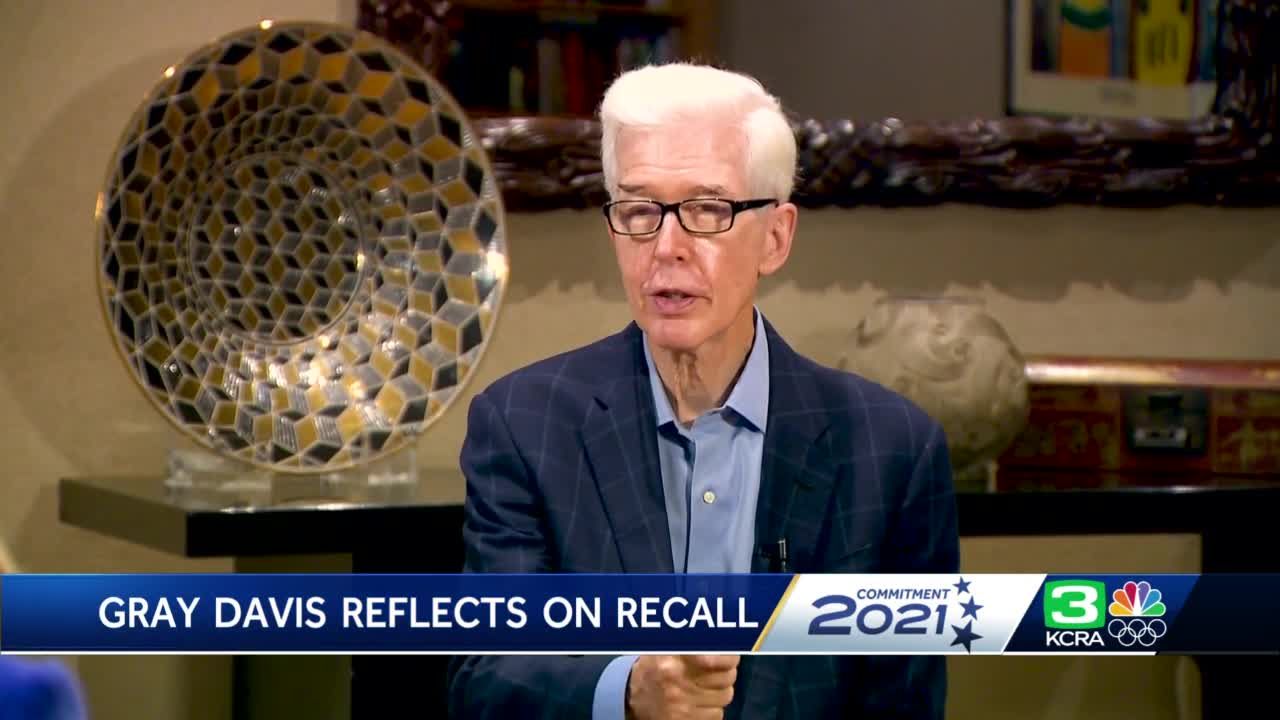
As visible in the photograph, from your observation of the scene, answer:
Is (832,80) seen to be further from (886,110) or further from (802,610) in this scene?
(802,610)

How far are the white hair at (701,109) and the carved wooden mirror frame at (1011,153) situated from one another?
732mm

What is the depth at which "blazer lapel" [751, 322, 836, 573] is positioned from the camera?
1.02 metres

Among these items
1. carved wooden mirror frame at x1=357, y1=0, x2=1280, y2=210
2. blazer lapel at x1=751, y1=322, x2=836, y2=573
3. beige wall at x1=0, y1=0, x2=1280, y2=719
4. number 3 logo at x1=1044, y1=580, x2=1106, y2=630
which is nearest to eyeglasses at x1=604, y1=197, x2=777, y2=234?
blazer lapel at x1=751, y1=322, x2=836, y2=573

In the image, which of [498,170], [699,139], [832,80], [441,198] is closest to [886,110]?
[832,80]

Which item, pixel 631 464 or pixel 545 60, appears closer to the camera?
pixel 631 464

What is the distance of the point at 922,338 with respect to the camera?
1.61 meters

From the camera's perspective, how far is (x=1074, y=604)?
50.2 inches

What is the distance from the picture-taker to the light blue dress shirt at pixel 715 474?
1032mm

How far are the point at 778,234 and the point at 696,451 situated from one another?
0.15 meters

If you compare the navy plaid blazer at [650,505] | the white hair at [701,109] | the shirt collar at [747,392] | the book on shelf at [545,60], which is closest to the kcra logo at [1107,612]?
the navy plaid blazer at [650,505]

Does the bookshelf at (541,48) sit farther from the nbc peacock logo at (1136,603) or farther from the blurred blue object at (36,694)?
the blurred blue object at (36,694)

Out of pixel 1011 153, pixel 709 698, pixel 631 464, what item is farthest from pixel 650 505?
pixel 1011 153

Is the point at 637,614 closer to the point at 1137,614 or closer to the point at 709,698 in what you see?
the point at 709,698

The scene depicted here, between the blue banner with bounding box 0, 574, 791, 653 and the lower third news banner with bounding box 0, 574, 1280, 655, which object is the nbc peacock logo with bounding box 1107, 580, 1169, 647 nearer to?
the lower third news banner with bounding box 0, 574, 1280, 655
